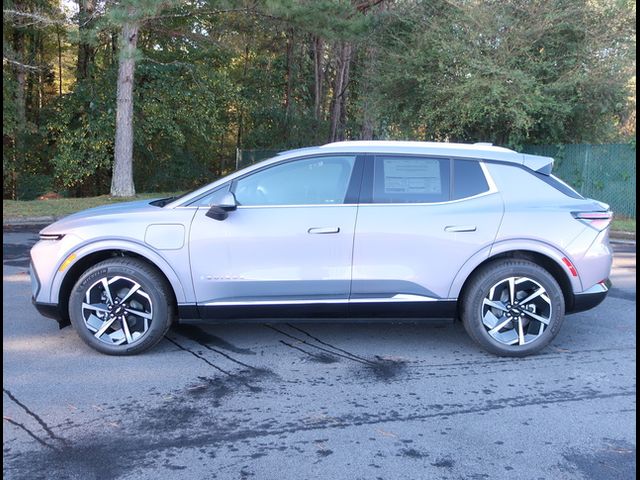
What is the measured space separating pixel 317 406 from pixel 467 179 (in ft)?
7.68

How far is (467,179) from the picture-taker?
16.1 feet

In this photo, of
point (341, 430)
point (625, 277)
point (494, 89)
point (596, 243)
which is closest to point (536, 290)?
point (596, 243)

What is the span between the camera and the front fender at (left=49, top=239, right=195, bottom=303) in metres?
4.69

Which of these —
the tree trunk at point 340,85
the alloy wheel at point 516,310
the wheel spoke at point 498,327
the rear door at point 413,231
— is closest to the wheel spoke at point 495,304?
the alloy wheel at point 516,310

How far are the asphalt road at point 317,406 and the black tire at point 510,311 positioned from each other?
133 mm

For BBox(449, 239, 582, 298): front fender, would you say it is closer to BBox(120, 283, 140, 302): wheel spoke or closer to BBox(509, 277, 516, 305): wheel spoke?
BBox(509, 277, 516, 305): wheel spoke

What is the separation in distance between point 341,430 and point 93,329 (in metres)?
2.41

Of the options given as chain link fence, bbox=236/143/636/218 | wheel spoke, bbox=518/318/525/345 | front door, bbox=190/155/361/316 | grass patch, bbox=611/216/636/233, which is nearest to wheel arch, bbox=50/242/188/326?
front door, bbox=190/155/361/316

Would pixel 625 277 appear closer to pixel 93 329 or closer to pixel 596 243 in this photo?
pixel 596 243

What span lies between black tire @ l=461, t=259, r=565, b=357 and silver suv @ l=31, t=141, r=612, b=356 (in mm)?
12

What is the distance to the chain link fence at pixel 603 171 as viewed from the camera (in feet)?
52.7

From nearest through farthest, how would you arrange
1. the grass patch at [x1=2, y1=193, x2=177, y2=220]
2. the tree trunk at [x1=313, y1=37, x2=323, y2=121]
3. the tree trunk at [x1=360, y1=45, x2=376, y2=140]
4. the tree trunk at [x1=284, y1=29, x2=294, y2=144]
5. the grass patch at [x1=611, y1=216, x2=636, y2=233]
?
the grass patch at [x1=611, y1=216, x2=636, y2=233] → the grass patch at [x1=2, y1=193, x2=177, y2=220] → the tree trunk at [x1=360, y1=45, x2=376, y2=140] → the tree trunk at [x1=313, y1=37, x2=323, y2=121] → the tree trunk at [x1=284, y1=29, x2=294, y2=144]

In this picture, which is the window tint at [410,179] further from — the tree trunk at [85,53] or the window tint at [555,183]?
the tree trunk at [85,53]

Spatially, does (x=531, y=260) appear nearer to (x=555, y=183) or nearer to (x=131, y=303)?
(x=555, y=183)
